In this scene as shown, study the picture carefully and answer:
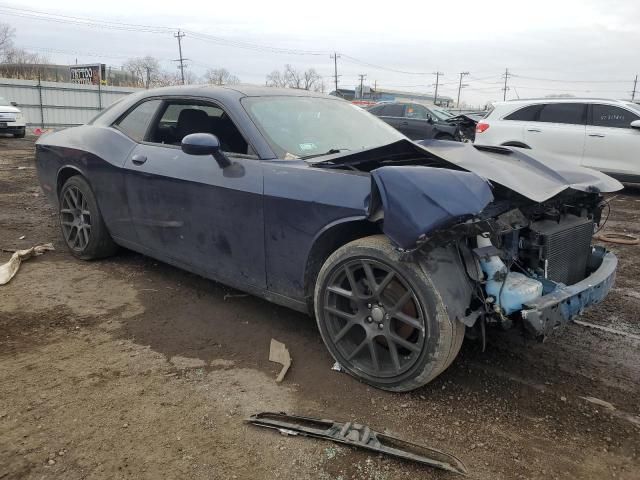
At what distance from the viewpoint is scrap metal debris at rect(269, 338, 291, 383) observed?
295 centimetres

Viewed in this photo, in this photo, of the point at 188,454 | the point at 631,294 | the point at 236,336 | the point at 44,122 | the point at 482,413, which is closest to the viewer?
the point at 188,454

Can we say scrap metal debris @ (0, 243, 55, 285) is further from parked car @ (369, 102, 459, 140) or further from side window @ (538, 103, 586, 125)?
parked car @ (369, 102, 459, 140)

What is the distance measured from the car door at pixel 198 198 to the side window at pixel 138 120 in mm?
92

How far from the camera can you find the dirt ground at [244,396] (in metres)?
2.20

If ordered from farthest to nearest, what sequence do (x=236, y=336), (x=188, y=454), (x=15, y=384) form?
(x=236, y=336) < (x=15, y=384) < (x=188, y=454)

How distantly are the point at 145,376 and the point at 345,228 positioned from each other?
137cm

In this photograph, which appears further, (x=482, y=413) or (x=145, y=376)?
(x=145, y=376)

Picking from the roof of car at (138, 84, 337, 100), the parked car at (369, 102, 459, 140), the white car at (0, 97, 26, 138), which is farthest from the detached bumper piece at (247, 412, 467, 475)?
the white car at (0, 97, 26, 138)

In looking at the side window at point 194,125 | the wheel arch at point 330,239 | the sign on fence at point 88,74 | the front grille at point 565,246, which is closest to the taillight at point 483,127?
the front grille at point 565,246

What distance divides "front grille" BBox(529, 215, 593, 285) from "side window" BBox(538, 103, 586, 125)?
22.7ft

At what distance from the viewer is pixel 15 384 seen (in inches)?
108

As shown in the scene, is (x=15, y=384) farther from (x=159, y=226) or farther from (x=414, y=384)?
(x=414, y=384)

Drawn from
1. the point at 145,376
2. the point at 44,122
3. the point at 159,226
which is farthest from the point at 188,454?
the point at 44,122

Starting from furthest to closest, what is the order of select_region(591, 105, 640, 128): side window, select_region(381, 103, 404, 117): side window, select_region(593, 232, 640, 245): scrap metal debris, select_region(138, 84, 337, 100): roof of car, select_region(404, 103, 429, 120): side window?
select_region(381, 103, 404, 117): side window, select_region(404, 103, 429, 120): side window, select_region(591, 105, 640, 128): side window, select_region(593, 232, 640, 245): scrap metal debris, select_region(138, 84, 337, 100): roof of car
